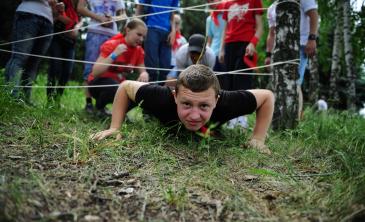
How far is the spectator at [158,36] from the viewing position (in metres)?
4.64

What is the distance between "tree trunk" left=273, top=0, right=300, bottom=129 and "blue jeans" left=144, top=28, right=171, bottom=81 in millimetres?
1579

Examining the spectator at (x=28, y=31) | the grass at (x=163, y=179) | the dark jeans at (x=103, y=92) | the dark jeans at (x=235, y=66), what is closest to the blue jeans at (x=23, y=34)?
the spectator at (x=28, y=31)

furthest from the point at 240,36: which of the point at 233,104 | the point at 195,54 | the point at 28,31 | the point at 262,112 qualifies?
the point at 28,31

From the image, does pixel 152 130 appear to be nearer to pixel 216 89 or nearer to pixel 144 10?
pixel 216 89

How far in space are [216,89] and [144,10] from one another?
2562 millimetres

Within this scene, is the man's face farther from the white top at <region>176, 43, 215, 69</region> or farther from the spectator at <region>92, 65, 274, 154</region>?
the white top at <region>176, 43, 215, 69</region>

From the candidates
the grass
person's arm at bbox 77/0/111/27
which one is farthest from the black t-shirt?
person's arm at bbox 77/0/111/27

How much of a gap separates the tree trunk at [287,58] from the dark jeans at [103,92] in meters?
1.91

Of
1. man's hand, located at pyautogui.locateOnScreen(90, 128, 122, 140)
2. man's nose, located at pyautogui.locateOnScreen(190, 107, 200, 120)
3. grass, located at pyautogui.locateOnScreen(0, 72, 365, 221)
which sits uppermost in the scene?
man's nose, located at pyautogui.locateOnScreen(190, 107, 200, 120)

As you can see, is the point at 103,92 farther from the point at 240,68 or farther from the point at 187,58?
the point at 240,68

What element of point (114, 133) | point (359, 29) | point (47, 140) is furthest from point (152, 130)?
point (359, 29)

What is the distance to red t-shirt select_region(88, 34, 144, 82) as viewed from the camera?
4441 millimetres

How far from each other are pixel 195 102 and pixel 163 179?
830mm

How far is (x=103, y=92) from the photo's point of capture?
4434 mm
